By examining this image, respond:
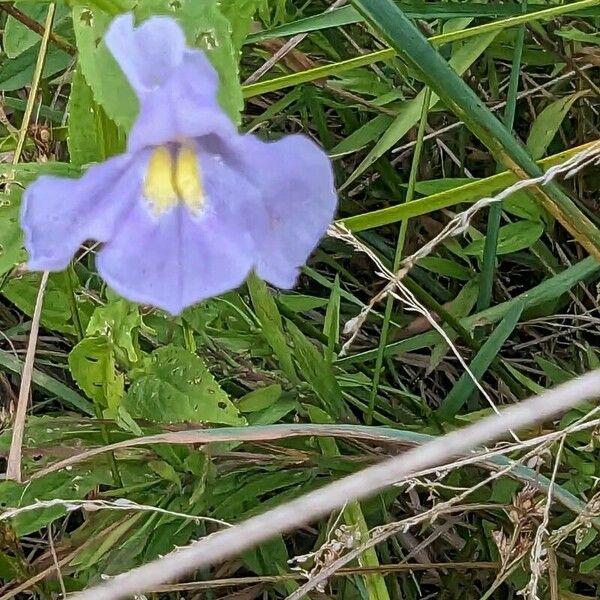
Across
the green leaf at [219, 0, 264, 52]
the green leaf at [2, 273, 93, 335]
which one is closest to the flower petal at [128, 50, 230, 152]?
the green leaf at [219, 0, 264, 52]

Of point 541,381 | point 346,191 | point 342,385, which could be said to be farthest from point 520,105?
point 342,385

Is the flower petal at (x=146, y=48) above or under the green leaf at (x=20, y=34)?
above

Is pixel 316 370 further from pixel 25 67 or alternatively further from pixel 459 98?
pixel 25 67

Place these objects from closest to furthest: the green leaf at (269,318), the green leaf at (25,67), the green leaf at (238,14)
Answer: the green leaf at (238,14) < the green leaf at (269,318) < the green leaf at (25,67)

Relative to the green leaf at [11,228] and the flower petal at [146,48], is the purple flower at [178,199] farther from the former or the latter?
the green leaf at [11,228]

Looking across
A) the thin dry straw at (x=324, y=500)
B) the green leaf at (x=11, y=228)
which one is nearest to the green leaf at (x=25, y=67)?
the green leaf at (x=11, y=228)

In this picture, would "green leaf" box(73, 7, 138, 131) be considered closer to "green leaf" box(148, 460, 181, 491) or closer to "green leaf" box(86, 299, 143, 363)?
"green leaf" box(86, 299, 143, 363)

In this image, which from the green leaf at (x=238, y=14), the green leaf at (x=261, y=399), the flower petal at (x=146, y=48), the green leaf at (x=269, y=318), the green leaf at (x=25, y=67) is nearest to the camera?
the flower petal at (x=146, y=48)
